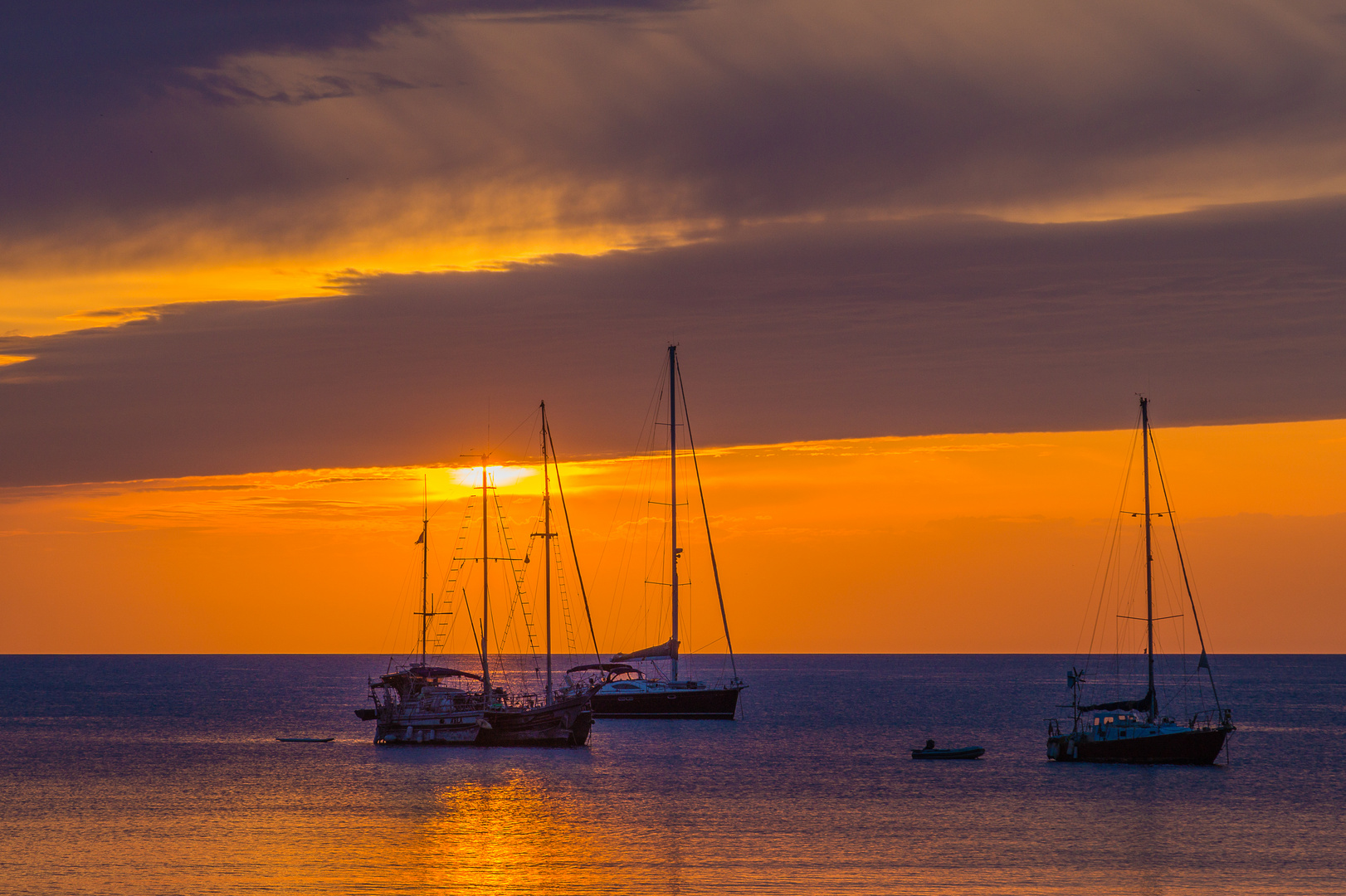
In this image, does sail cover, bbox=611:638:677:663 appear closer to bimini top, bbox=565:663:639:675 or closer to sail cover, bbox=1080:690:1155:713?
bimini top, bbox=565:663:639:675

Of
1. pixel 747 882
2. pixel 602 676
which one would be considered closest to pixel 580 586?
pixel 602 676

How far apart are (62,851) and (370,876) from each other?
15.7 metres

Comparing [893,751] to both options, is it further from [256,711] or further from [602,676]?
[256,711]

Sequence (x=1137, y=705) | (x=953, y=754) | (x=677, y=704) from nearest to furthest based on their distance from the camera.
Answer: (x=1137, y=705), (x=953, y=754), (x=677, y=704)

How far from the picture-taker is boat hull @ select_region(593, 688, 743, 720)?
414 ft

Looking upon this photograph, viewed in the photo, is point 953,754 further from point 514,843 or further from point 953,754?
point 514,843

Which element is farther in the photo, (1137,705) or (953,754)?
(953,754)

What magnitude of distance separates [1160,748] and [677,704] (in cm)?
5095

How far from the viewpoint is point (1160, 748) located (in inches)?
3371

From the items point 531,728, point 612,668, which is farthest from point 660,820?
point 612,668

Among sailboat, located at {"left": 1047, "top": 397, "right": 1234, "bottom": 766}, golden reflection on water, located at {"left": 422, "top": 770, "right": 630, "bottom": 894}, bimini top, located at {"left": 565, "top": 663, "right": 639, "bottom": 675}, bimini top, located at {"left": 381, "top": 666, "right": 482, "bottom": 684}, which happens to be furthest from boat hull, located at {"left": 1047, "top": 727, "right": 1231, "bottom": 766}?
bimini top, located at {"left": 565, "top": 663, "right": 639, "bottom": 675}

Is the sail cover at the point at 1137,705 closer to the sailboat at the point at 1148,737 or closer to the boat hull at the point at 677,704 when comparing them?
the sailboat at the point at 1148,737

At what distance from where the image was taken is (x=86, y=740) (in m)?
125

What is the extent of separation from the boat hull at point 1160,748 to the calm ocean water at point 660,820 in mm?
1114
